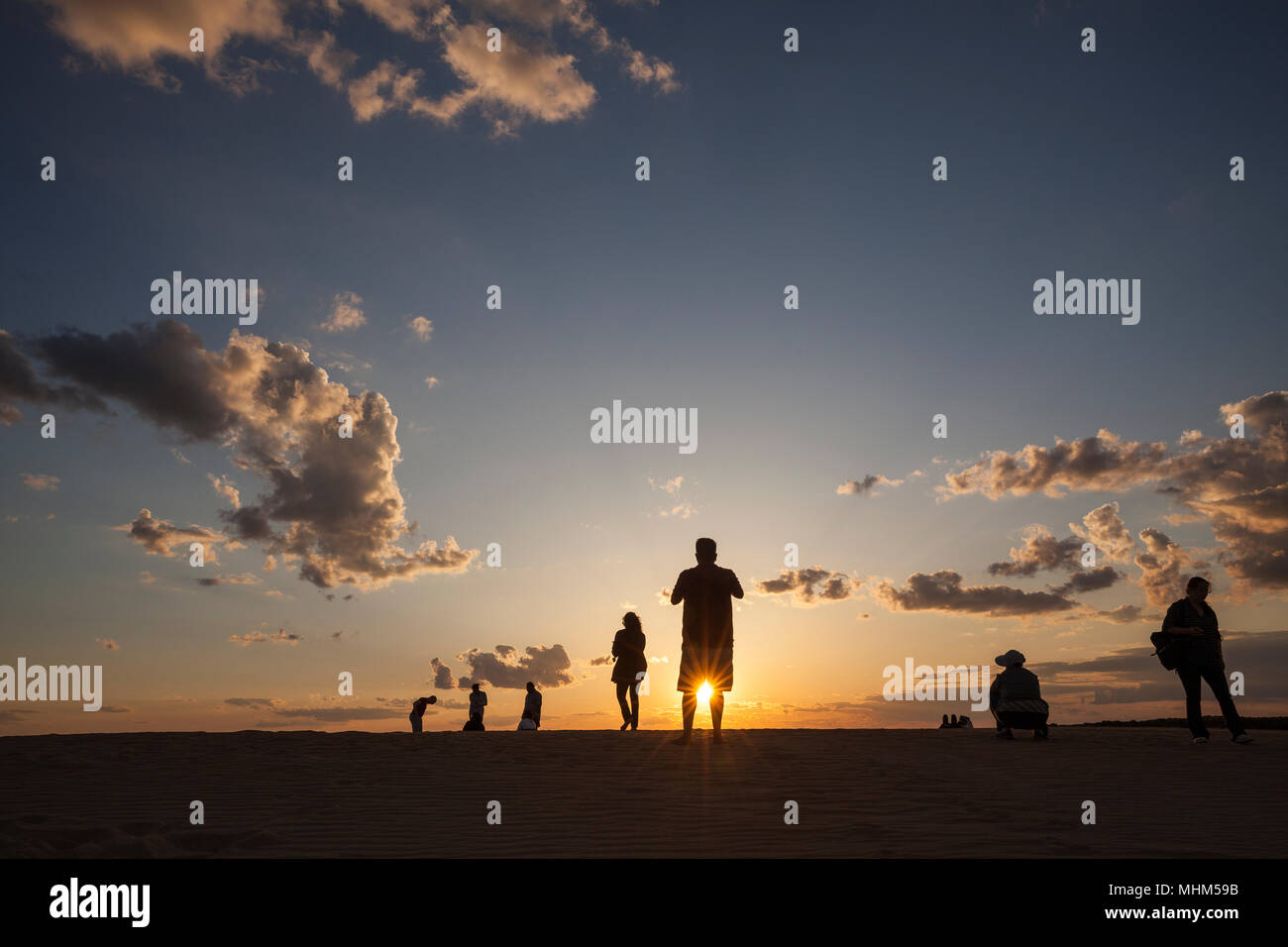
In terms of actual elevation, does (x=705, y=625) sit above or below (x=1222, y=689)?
Answer: above

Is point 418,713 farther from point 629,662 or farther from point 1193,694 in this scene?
point 1193,694

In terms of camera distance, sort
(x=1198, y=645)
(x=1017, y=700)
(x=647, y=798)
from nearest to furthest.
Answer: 1. (x=647, y=798)
2. (x=1198, y=645)
3. (x=1017, y=700)

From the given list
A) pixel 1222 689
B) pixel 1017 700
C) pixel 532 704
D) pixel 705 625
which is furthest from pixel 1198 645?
pixel 532 704

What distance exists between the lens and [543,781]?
9.21 metres

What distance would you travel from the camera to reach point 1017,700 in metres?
13.8

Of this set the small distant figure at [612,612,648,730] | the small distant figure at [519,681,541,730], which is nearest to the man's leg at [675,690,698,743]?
the small distant figure at [612,612,648,730]

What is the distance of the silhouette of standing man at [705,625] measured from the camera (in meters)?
11.4

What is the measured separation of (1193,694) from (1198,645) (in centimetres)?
84

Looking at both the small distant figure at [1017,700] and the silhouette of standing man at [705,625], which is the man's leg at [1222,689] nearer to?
the small distant figure at [1017,700]

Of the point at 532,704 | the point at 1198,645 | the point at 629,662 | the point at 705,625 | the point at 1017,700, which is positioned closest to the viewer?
the point at 705,625

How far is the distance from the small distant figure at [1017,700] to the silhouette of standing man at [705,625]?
16.9ft

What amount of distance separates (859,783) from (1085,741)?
21.1 feet

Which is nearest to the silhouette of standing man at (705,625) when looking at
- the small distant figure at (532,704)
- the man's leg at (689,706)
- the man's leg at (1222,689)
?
the man's leg at (689,706)

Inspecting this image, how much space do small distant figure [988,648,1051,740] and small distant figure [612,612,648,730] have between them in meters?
6.10
